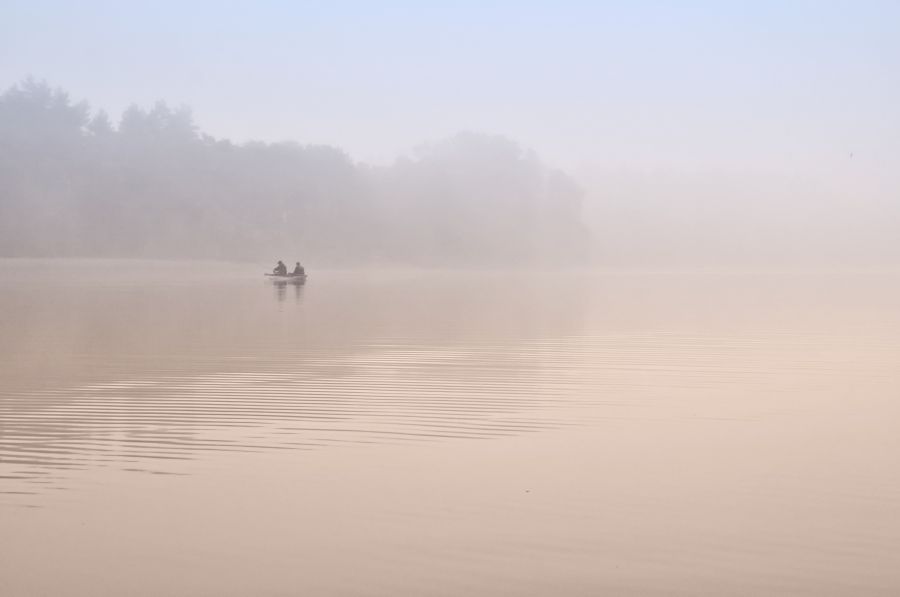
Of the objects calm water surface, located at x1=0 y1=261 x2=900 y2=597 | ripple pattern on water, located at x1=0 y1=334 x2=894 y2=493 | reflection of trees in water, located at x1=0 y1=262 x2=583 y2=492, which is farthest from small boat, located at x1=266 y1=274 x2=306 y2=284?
ripple pattern on water, located at x1=0 y1=334 x2=894 y2=493

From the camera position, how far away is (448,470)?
28.5 ft

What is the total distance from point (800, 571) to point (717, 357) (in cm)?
1171

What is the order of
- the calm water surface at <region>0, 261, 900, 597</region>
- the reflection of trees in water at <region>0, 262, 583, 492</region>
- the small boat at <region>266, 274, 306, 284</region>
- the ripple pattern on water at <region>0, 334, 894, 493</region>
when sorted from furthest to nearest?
the small boat at <region>266, 274, 306, 284</region> → the reflection of trees in water at <region>0, 262, 583, 492</region> → the ripple pattern on water at <region>0, 334, 894, 493</region> → the calm water surface at <region>0, 261, 900, 597</region>

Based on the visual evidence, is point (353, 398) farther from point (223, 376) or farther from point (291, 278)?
point (291, 278)

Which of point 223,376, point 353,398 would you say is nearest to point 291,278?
point 223,376

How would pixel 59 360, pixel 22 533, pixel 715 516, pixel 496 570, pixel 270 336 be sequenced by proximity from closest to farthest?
pixel 496 570, pixel 22 533, pixel 715 516, pixel 59 360, pixel 270 336

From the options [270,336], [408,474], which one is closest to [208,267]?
[270,336]

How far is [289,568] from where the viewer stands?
6.15 m

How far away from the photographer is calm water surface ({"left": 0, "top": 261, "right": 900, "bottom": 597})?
6.16 meters

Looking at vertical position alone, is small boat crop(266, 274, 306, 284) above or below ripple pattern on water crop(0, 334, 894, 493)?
above

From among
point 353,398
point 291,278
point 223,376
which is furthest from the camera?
point 291,278

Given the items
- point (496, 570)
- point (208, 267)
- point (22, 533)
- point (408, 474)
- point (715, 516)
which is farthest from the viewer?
point (208, 267)

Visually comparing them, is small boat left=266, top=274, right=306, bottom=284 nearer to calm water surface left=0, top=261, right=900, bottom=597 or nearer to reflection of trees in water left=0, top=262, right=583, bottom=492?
reflection of trees in water left=0, top=262, right=583, bottom=492

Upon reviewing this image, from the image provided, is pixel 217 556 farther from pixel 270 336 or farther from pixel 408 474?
pixel 270 336
